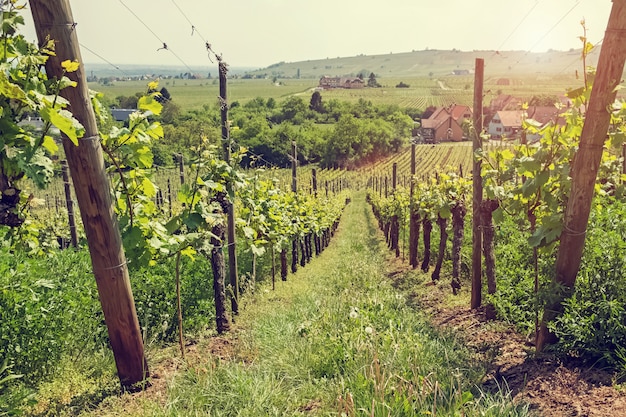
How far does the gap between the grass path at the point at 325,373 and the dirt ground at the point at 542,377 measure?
27 centimetres

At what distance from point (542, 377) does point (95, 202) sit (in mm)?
4176

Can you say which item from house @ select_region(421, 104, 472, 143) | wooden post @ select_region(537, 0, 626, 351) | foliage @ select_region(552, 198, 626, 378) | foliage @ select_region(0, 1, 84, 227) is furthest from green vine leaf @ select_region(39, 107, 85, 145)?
house @ select_region(421, 104, 472, 143)

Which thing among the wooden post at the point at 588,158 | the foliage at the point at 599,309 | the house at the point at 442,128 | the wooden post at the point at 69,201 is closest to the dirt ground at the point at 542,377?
the foliage at the point at 599,309

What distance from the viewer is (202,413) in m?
3.66

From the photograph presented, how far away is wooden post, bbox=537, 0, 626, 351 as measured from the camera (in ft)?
13.1

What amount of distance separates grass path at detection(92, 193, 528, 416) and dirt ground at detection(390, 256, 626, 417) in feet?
0.88

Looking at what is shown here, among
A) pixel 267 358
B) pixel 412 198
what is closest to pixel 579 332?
pixel 267 358

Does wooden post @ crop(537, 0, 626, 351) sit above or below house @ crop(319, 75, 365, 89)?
below

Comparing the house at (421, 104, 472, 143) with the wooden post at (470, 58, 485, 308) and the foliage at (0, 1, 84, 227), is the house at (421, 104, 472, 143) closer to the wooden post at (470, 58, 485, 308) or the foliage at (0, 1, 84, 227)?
the wooden post at (470, 58, 485, 308)

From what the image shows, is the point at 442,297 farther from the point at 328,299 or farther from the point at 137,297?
the point at 137,297

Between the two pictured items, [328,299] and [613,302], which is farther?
[328,299]

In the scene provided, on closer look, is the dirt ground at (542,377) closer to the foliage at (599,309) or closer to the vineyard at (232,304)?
the vineyard at (232,304)

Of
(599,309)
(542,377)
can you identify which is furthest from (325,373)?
(599,309)

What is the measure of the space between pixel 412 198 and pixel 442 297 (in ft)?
12.4
